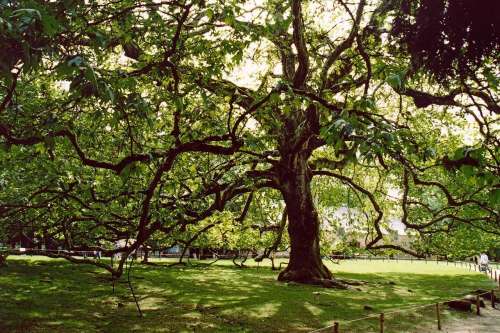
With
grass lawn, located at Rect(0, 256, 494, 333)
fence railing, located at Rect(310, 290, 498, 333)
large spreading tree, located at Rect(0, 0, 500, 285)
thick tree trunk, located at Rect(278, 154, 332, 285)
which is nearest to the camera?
large spreading tree, located at Rect(0, 0, 500, 285)

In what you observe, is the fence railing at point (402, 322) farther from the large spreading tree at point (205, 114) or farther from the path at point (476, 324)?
the large spreading tree at point (205, 114)

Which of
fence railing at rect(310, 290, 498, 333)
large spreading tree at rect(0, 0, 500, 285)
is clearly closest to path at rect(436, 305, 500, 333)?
fence railing at rect(310, 290, 498, 333)

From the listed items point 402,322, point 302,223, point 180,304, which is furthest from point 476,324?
point 180,304

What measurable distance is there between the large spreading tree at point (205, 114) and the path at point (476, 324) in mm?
3603

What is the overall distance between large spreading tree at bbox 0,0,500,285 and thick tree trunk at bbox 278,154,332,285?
0.23ft

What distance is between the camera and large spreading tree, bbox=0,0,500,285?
196 inches

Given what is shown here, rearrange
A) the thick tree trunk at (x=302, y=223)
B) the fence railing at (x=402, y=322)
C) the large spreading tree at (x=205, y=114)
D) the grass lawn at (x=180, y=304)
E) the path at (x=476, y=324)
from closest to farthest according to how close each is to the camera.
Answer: the large spreading tree at (x=205, y=114), the grass lawn at (x=180, y=304), the fence railing at (x=402, y=322), the path at (x=476, y=324), the thick tree trunk at (x=302, y=223)

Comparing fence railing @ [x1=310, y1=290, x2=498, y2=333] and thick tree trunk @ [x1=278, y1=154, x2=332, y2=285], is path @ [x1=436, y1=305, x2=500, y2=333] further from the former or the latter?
thick tree trunk @ [x1=278, y1=154, x2=332, y2=285]

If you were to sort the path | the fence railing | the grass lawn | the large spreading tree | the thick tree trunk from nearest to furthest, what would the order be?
the large spreading tree < the grass lawn < the fence railing < the path < the thick tree trunk

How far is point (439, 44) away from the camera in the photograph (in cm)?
488

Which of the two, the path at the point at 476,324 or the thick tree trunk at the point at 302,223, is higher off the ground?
the thick tree trunk at the point at 302,223

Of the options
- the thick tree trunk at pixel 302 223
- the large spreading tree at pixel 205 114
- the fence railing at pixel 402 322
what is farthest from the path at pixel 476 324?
the thick tree trunk at pixel 302 223

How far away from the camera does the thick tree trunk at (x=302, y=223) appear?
21.8 m

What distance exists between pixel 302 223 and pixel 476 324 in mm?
9234
